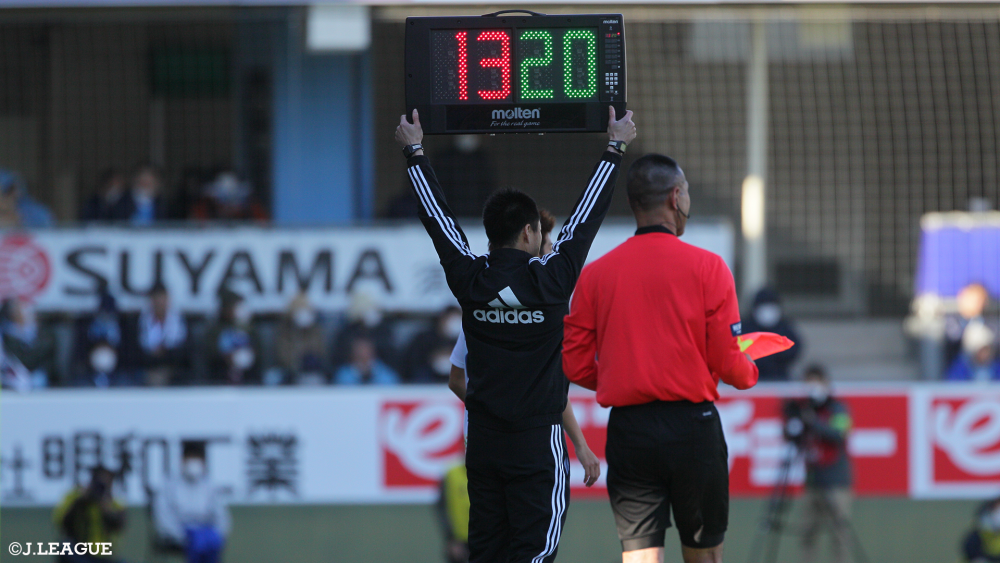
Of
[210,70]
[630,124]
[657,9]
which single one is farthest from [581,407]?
[630,124]

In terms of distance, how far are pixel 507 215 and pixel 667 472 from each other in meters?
0.99

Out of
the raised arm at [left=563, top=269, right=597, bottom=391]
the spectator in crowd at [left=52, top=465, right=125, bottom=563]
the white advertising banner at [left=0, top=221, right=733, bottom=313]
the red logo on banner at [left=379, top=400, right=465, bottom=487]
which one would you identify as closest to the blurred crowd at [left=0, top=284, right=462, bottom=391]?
the white advertising banner at [left=0, top=221, right=733, bottom=313]

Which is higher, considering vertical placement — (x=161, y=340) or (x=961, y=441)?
(x=161, y=340)

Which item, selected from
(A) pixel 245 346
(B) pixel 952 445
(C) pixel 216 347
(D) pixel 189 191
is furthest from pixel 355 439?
(B) pixel 952 445

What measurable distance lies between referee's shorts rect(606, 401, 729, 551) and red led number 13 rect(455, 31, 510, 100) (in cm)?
114

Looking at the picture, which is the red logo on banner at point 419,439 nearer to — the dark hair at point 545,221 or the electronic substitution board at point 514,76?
the dark hair at point 545,221

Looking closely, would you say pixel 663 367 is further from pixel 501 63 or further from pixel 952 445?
pixel 952 445

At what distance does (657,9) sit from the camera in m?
8.53

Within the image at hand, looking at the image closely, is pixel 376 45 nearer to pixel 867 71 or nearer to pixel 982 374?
pixel 867 71

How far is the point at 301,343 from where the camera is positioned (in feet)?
27.5

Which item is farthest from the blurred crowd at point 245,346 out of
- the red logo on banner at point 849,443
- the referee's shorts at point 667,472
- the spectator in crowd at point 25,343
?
the referee's shorts at point 667,472

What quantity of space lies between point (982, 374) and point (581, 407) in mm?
3357

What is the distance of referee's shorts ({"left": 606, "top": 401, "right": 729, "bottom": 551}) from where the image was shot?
3348 millimetres

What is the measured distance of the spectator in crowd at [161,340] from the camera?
26.9 feet
